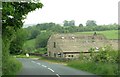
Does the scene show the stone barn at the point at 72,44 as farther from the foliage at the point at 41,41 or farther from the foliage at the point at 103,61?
the foliage at the point at 41,41

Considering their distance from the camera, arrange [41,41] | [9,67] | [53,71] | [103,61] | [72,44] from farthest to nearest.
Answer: [41,41] → [72,44] → [103,61] → [53,71] → [9,67]

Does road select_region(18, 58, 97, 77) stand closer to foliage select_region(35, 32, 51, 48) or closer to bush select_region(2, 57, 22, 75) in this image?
bush select_region(2, 57, 22, 75)

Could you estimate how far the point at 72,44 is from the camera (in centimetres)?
7688

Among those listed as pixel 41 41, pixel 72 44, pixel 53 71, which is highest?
pixel 53 71

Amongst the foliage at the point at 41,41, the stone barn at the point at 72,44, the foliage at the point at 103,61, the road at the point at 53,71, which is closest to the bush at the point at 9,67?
the road at the point at 53,71

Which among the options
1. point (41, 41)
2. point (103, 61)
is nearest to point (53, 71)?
point (103, 61)

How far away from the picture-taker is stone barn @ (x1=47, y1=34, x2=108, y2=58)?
7488 centimetres

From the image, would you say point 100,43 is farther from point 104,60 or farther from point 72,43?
point 104,60

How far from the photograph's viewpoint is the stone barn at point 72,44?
246ft

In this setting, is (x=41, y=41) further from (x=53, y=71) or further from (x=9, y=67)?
(x=9, y=67)

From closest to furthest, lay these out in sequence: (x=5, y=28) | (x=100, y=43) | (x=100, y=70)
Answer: (x=5, y=28)
(x=100, y=70)
(x=100, y=43)

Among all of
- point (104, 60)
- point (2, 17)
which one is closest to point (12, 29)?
point (2, 17)

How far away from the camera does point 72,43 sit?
7700cm

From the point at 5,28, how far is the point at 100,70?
8661mm
